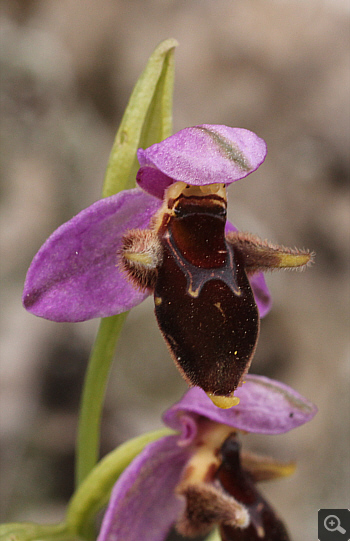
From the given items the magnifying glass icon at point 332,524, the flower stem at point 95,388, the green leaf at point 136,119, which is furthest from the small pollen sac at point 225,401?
the magnifying glass icon at point 332,524

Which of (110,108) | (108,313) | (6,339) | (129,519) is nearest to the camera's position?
(108,313)

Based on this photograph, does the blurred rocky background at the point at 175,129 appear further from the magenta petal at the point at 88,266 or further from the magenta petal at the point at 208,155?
the magenta petal at the point at 208,155

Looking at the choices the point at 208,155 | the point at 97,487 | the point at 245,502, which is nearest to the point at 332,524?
the point at 245,502

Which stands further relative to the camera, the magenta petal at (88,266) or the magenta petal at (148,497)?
the magenta petal at (148,497)

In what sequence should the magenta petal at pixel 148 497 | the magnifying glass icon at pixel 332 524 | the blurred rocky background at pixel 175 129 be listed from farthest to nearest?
1. the blurred rocky background at pixel 175 129
2. the magnifying glass icon at pixel 332 524
3. the magenta petal at pixel 148 497

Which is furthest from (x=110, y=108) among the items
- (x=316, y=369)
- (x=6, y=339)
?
(x=316, y=369)

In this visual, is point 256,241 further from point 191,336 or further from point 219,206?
point 191,336
